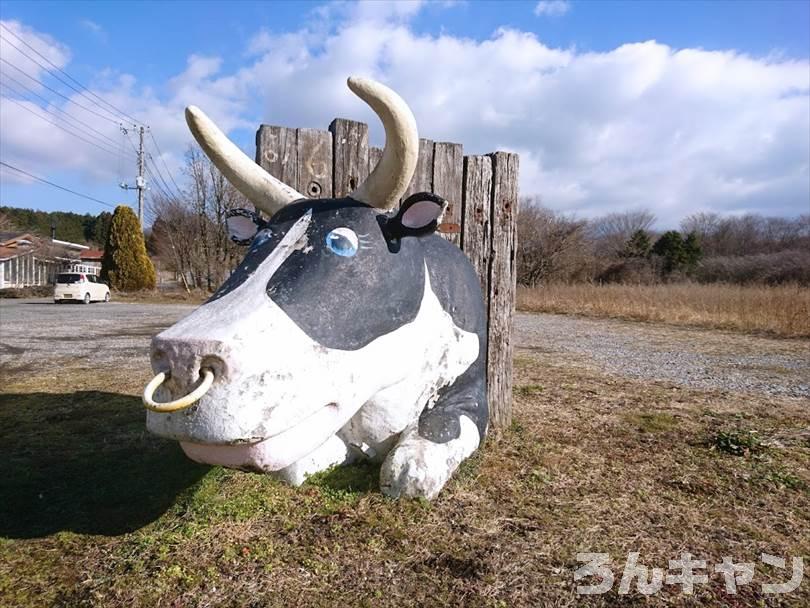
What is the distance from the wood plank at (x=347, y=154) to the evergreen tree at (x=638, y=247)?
2819cm

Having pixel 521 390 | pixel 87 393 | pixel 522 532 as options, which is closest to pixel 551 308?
pixel 521 390

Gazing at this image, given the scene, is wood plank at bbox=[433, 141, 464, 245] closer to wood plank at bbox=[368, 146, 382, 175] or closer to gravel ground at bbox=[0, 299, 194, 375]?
wood plank at bbox=[368, 146, 382, 175]

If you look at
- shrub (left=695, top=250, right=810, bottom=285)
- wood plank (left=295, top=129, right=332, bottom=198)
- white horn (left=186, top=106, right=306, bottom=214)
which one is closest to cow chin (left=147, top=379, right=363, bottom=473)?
white horn (left=186, top=106, right=306, bottom=214)

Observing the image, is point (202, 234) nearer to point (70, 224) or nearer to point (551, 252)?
point (551, 252)

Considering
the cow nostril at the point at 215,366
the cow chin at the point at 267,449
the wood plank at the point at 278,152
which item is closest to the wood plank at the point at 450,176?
the wood plank at the point at 278,152

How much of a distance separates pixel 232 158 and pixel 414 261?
80 cm

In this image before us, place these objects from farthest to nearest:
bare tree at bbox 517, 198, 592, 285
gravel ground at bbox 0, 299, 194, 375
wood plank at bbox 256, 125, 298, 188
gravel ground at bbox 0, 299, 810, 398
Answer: bare tree at bbox 517, 198, 592, 285 < gravel ground at bbox 0, 299, 194, 375 < gravel ground at bbox 0, 299, 810, 398 < wood plank at bbox 256, 125, 298, 188

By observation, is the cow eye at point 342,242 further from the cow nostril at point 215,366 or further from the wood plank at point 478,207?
the wood plank at point 478,207

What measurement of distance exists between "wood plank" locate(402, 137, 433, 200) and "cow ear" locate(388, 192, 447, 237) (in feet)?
4.27

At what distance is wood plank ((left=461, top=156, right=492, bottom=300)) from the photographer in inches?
127

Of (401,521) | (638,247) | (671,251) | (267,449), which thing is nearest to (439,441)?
(401,521)

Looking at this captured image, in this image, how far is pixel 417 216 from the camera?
190 centimetres

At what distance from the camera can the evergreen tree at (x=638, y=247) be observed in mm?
28636

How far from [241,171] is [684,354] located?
666 cm
